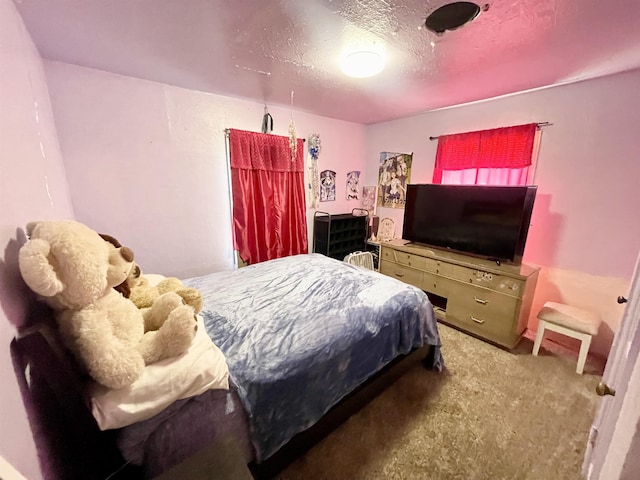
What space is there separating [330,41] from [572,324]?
8.94ft

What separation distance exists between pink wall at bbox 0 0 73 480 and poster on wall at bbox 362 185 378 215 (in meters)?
3.37

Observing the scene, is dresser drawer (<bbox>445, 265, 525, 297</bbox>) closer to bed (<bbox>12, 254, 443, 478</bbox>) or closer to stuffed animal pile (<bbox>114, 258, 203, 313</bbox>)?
bed (<bbox>12, 254, 443, 478</bbox>)

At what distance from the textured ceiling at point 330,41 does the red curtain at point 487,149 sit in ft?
1.27

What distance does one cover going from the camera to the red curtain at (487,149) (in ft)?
7.87

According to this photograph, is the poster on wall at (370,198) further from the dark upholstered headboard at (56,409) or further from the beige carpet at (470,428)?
the dark upholstered headboard at (56,409)

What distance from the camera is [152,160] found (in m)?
2.35

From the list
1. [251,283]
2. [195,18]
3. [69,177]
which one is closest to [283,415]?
[251,283]

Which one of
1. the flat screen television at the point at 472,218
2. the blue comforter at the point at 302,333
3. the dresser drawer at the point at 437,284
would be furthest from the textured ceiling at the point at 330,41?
the dresser drawer at the point at 437,284

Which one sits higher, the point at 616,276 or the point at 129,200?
the point at 129,200

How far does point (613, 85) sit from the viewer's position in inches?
77.5

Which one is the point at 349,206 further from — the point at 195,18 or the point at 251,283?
the point at 195,18

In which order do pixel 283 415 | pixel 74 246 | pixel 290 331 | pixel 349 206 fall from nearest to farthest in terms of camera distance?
pixel 74 246 → pixel 283 415 → pixel 290 331 → pixel 349 206

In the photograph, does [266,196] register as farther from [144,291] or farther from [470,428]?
[470,428]

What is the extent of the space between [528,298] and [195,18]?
10.4ft
